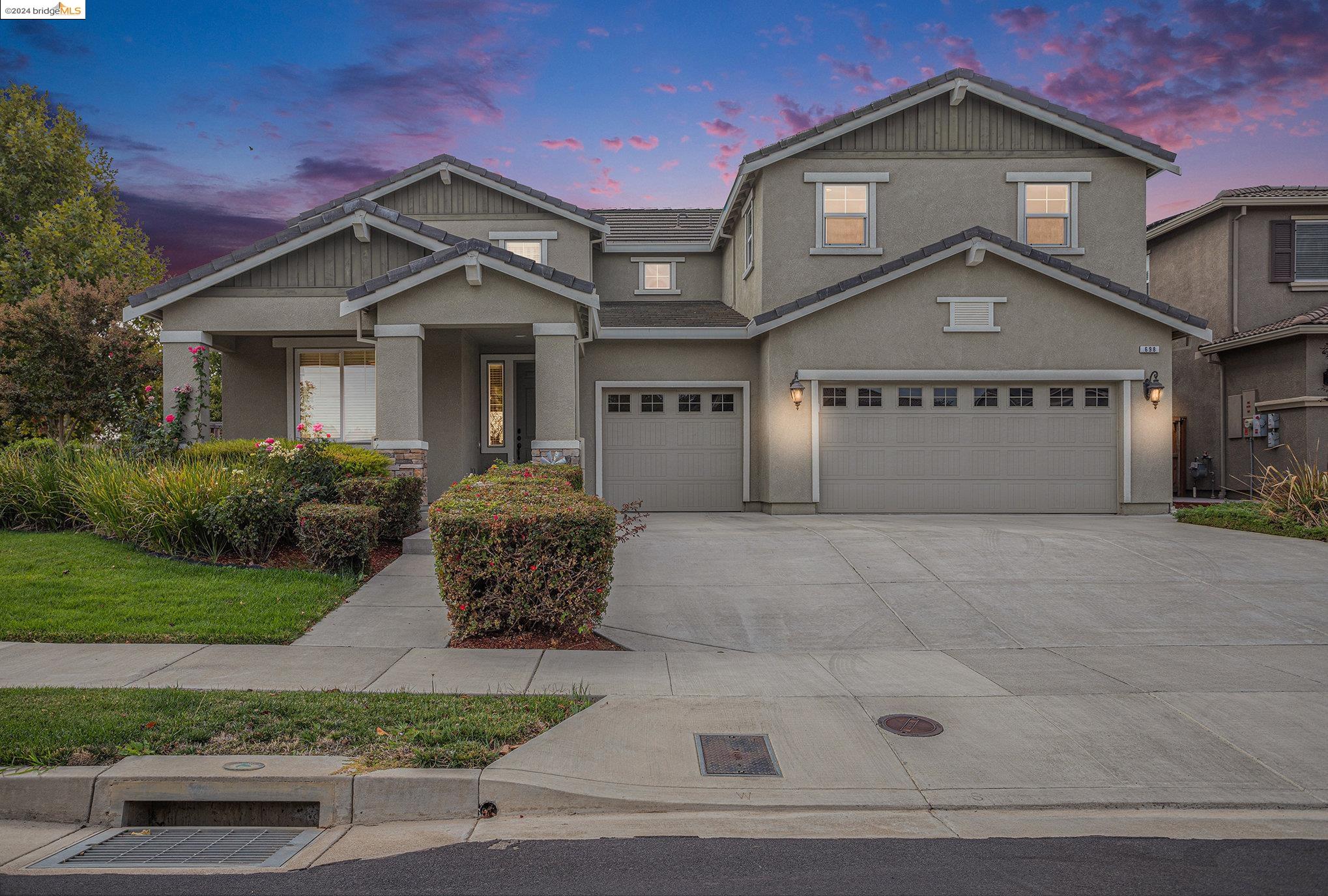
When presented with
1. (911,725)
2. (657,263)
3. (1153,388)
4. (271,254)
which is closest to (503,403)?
(271,254)

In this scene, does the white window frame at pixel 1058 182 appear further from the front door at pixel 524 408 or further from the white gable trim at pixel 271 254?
the white gable trim at pixel 271 254

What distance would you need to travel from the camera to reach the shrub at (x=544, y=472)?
9.74m

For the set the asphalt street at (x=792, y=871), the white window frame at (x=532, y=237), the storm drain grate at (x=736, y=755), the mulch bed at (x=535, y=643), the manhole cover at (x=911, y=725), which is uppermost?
the white window frame at (x=532, y=237)

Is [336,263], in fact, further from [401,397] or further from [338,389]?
[401,397]

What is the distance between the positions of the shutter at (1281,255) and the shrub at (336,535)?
2159 centimetres

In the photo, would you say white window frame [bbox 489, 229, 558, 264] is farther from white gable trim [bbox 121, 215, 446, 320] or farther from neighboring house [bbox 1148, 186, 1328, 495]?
neighboring house [bbox 1148, 186, 1328, 495]

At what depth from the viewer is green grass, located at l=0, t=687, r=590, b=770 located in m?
4.44

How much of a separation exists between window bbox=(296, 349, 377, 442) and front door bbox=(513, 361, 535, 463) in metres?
2.99

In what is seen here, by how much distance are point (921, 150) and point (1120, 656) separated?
12.1 meters

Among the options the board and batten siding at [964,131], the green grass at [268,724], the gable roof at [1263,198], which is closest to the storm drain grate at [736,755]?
the green grass at [268,724]


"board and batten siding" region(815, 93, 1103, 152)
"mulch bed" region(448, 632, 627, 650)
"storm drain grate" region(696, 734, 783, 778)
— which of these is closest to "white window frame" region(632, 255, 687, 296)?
"board and batten siding" region(815, 93, 1103, 152)

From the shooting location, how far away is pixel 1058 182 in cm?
1633

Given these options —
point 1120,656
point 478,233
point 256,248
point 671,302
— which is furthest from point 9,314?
point 1120,656

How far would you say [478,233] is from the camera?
1764 cm
